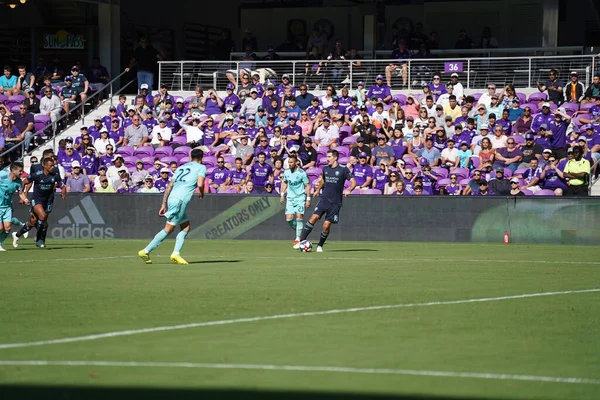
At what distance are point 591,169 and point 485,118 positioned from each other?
11.5ft

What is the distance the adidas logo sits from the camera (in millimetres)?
29047

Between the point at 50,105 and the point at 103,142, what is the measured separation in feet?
12.3

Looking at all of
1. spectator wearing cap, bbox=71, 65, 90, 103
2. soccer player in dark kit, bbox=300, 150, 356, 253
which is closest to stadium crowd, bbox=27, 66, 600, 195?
spectator wearing cap, bbox=71, 65, 90, 103

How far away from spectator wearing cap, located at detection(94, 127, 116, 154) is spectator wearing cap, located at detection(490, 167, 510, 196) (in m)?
11.4

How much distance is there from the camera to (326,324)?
1036 cm

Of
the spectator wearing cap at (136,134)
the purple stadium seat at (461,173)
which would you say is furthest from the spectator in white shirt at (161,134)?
the purple stadium seat at (461,173)

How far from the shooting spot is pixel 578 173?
2595 centimetres

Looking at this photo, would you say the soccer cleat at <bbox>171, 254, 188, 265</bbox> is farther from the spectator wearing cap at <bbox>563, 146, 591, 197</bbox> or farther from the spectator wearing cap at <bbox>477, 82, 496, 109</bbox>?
the spectator wearing cap at <bbox>477, 82, 496, 109</bbox>

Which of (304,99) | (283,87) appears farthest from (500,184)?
(283,87)

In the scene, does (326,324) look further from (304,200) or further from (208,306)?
(304,200)

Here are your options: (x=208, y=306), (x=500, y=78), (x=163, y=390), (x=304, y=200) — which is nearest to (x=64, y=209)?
(x=304, y=200)

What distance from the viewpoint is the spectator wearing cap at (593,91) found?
28827 millimetres

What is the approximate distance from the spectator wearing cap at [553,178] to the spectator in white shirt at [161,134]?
1102 cm

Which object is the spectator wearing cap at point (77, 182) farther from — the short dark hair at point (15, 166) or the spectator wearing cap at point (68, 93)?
the short dark hair at point (15, 166)
